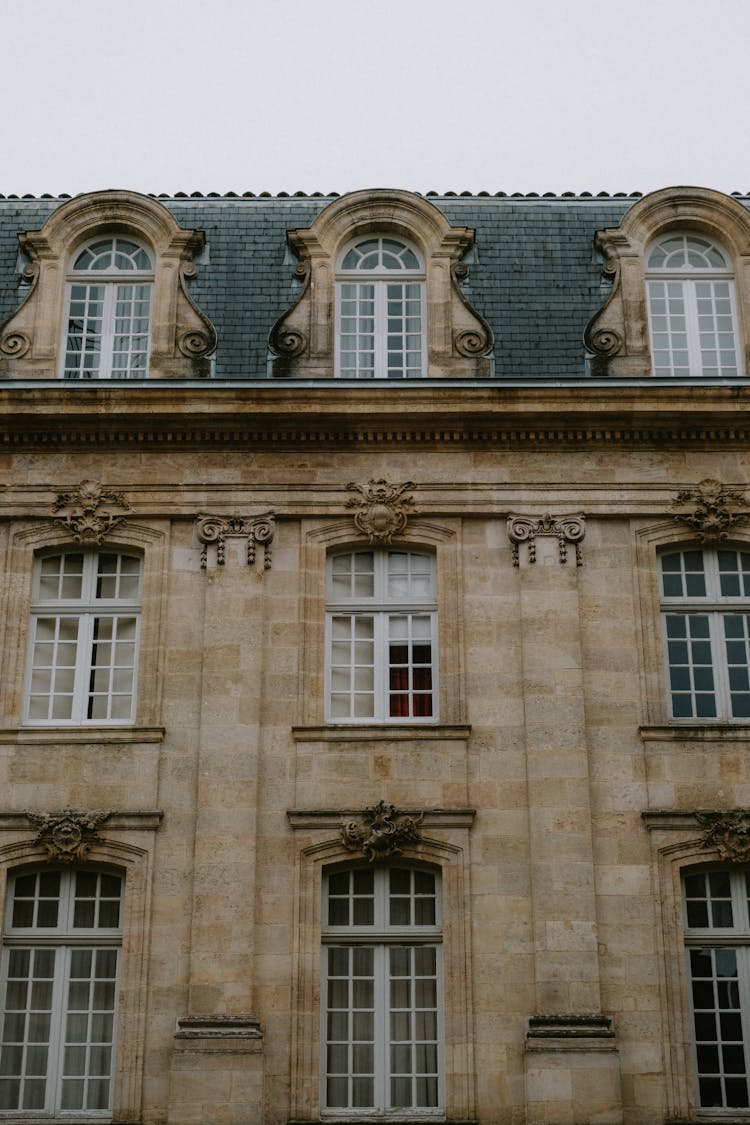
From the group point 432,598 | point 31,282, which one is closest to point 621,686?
point 432,598

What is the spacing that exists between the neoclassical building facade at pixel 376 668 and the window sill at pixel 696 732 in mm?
32

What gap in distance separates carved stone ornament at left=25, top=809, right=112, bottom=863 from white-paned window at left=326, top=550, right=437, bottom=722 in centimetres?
294

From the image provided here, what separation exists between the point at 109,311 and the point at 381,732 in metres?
6.54

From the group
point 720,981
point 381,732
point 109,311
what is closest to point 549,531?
point 381,732

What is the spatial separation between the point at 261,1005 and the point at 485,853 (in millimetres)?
2889

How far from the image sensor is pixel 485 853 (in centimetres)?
1705

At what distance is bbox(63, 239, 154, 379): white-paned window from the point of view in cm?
1955

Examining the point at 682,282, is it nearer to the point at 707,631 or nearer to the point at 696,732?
the point at 707,631

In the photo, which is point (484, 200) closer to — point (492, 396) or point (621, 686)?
point (492, 396)

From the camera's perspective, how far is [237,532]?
60.5 ft

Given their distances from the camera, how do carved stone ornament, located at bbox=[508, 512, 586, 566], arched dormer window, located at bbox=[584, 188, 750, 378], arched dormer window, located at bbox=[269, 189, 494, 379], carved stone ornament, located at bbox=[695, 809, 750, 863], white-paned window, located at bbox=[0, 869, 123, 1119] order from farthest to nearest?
arched dormer window, located at bbox=[584, 188, 750, 378] < arched dormer window, located at bbox=[269, 189, 494, 379] < carved stone ornament, located at bbox=[508, 512, 586, 566] < carved stone ornament, located at bbox=[695, 809, 750, 863] < white-paned window, located at bbox=[0, 869, 123, 1119]

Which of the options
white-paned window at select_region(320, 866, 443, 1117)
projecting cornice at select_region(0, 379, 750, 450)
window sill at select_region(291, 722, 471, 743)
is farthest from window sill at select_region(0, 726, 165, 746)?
projecting cornice at select_region(0, 379, 750, 450)

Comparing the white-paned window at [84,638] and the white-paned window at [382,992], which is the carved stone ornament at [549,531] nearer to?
the white-paned window at [382,992]

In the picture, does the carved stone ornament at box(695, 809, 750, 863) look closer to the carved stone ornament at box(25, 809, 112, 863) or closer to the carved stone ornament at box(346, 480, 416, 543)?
the carved stone ornament at box(346, 480, 416, 543)
